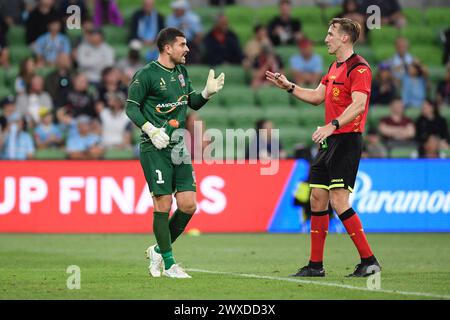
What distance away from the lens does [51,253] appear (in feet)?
47.8

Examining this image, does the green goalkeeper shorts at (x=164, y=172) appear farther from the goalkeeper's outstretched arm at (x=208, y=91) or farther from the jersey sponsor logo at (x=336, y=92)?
the jersey sponsor logo at (x=336, y=92)

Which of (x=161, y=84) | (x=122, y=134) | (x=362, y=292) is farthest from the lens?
(x=122, y=134)

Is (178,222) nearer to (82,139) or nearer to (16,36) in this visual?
(82,139)

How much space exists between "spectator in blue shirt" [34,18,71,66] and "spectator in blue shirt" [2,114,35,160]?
288 centimetres

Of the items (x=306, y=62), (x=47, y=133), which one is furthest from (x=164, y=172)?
(x=306, y=62)

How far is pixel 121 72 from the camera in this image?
2231cm

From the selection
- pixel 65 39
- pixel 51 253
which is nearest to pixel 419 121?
pixel 65 39

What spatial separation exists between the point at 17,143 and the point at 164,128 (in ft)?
31.8

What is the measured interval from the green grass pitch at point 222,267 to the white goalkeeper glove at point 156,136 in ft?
4.45

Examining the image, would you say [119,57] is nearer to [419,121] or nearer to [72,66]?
[72,66]

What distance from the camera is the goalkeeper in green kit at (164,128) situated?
10.8 metres

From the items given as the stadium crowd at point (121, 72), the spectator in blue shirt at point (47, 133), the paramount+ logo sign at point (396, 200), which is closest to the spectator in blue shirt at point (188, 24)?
the stadium crowd at point (121, 72)

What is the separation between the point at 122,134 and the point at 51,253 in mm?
6866
